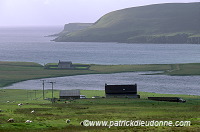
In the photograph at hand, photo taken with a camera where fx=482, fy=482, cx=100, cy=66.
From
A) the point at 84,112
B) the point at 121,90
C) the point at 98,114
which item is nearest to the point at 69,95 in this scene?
the point at 121,90

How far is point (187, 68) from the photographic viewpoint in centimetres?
11838

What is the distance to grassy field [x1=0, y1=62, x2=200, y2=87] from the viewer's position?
104000mm

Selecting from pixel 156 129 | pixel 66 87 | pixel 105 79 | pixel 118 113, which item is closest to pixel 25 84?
pixel 66 87

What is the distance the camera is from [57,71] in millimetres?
115500

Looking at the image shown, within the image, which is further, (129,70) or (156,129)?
(129,70)

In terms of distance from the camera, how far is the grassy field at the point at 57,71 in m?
104

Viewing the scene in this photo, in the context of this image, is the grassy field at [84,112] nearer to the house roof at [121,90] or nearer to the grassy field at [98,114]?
the grassy field at [98,114]

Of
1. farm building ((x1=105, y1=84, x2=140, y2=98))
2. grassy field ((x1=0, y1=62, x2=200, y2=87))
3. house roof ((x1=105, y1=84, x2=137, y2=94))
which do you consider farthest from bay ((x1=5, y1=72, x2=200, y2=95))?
farm building ((x1=105, y1=84, x2=140, y2=98))

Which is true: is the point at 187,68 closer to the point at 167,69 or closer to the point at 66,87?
the point at 167,69

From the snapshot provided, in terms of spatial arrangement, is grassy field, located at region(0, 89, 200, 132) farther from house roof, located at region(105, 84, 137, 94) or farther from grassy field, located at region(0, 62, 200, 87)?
grassy field, located at region(0, 62, 200, 87)

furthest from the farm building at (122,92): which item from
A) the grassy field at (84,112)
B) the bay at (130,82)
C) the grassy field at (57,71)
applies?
the grassy field at (57,71)

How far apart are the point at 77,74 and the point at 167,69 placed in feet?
76.7

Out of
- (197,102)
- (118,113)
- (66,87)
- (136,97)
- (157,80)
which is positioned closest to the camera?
(118,113)

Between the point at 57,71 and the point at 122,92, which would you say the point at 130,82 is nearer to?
the point at 122,92
